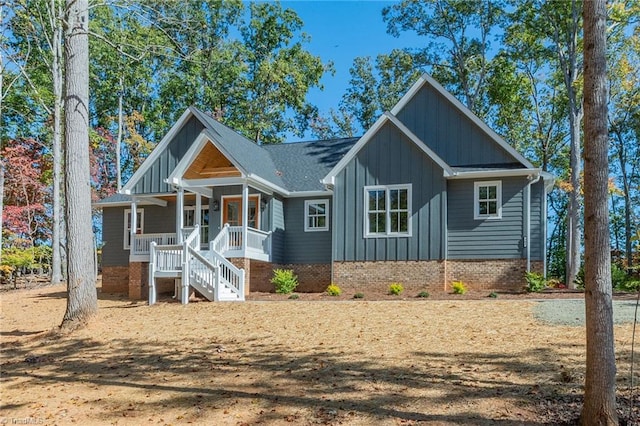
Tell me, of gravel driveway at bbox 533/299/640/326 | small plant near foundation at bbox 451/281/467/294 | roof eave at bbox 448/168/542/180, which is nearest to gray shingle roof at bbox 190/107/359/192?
roof eave at bbox 448/168/542/180

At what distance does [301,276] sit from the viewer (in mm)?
20828

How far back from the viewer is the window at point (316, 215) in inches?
817

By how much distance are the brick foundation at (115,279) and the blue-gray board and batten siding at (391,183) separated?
982 cm

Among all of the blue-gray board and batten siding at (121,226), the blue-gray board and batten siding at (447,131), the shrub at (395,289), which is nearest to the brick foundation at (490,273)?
the shrub at (395,289)

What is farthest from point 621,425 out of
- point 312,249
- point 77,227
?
point 312,249

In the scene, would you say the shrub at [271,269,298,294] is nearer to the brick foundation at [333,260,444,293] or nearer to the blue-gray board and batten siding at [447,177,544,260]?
the brick foundation at [333,260,444,293]

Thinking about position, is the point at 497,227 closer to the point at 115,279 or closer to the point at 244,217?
the point at 244,217

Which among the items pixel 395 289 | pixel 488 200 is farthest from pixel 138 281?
pixel 488 200

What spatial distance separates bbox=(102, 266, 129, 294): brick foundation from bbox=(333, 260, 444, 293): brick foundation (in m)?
9.73

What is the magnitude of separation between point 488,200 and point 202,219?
436 inches

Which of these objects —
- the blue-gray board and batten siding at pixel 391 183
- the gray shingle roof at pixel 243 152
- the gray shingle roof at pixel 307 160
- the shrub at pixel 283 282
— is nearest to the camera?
the blue-gray board and batten siding at pixel 391 183

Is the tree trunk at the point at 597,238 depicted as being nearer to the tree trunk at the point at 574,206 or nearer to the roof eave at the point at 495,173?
the roof eave at the point at 495,173

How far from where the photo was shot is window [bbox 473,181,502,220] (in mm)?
17859

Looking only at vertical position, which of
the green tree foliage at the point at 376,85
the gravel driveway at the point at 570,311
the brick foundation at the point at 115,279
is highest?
the green tree foliage at the point at 376,85
